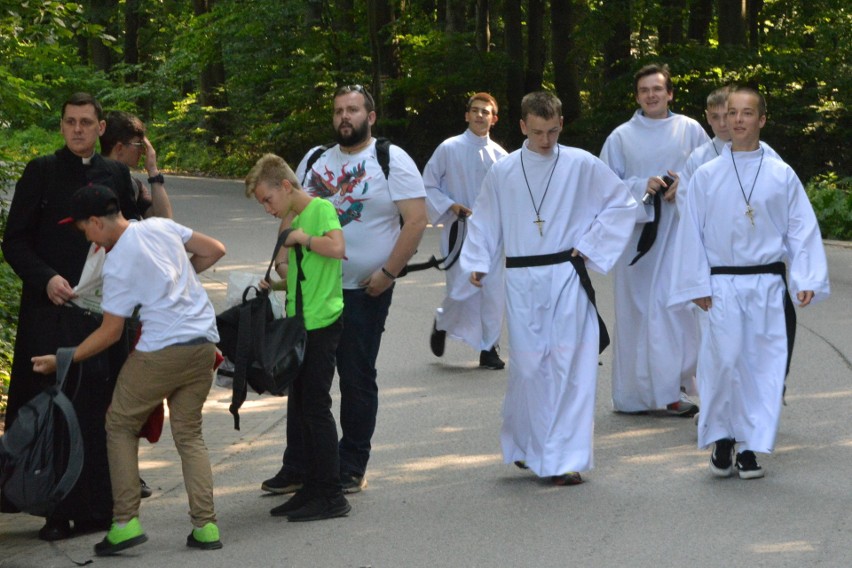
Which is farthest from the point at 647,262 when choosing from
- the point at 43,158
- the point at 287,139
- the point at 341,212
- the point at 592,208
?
the point at 287,139

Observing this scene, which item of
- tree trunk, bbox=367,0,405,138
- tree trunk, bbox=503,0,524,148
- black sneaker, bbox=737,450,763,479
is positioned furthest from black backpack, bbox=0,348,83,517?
tree trunk, bbox=503,0,524,148

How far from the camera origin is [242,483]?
745 centimetres

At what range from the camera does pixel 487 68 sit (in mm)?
28578

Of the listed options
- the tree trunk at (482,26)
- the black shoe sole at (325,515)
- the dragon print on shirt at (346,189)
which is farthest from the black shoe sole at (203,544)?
the tree trunk at (482,26)

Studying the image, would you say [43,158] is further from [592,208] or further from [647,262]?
[647,262]

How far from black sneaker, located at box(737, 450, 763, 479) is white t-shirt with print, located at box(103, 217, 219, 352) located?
111 inches

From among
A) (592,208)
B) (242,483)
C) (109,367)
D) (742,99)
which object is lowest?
(242,483)

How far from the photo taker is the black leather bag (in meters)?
6.25

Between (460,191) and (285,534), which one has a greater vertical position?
(460,191)

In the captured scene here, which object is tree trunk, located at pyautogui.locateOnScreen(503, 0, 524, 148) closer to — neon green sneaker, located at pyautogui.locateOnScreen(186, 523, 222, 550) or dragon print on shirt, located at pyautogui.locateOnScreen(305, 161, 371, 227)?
dragon print on shirt, located at pyautogui.locateOnScreen(305, 161, 371, 227)

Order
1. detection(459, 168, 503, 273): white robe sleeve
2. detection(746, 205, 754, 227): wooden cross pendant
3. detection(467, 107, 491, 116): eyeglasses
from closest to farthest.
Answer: detection(746, 205, 754, 227): wooden cross pendant, detection(459, 168, 503, 273): white robe sleeve, detection(467, 107, 491, 116): eyeglasses

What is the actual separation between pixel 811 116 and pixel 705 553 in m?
20.7

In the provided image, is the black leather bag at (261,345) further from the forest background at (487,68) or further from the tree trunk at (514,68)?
the tree trunk at (514,68)

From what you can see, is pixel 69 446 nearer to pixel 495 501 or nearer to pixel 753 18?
pixel 495 501
